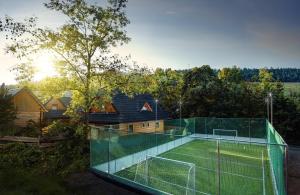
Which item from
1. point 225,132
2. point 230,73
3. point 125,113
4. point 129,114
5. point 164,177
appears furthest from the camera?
point 230,73

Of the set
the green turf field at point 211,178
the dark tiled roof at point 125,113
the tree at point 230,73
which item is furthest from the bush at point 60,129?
the tree at point 230,73

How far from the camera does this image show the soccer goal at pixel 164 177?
12.7m

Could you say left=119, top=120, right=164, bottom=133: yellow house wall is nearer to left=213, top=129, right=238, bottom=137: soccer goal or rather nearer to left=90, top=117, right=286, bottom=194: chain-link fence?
left=213, top=129, right=238, bottom=137: soccer goal

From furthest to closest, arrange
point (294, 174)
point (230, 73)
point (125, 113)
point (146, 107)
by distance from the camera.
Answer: point (230, 73) < point (146, 107) < point (125, 113) < point (294, 174)

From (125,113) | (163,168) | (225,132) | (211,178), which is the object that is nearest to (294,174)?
(211,178)

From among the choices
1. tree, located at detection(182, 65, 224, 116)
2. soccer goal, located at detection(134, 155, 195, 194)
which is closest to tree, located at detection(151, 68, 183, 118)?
tree, located at detection(182, 65, 224, 116)

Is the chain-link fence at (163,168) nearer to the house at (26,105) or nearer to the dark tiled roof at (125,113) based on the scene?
the dark tiled roof at (125,113)

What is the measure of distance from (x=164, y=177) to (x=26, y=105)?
2167 centimetres

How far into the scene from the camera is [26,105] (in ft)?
100

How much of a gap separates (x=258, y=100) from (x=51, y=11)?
3008 cm

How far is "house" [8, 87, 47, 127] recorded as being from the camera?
2997 centimetres

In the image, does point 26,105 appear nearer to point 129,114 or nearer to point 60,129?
point 129,114

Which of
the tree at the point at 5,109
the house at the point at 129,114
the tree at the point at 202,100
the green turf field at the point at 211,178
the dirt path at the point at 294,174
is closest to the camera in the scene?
the green turf field at the point at 211,178

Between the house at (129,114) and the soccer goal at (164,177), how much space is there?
13894 mm
